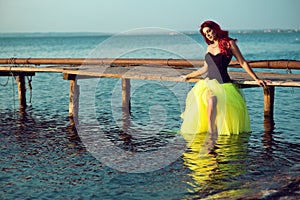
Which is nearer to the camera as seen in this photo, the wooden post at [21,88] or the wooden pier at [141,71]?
the wooden pier at [141,71]

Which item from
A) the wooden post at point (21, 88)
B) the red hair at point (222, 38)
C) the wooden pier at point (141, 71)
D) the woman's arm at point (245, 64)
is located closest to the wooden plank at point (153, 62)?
the wooden pier at point (141, 71)

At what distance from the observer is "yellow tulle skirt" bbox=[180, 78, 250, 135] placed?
10789 millimetres

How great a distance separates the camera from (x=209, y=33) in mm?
10516

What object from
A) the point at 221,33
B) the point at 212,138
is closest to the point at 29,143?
the point at 212,138

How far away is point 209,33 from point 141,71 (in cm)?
380

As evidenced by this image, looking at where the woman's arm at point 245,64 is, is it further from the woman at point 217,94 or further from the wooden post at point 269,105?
the wooden post at point 269,105

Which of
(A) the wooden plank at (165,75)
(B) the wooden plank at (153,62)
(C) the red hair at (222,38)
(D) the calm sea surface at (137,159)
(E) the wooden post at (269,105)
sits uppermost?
(C) the red hair at (222,38)

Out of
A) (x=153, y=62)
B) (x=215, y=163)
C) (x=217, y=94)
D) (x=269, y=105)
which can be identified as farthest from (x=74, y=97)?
(x=215, y=163)

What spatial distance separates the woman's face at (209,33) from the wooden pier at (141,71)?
1.21 m

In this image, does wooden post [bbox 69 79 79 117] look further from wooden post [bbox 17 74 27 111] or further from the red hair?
Result: the red hair

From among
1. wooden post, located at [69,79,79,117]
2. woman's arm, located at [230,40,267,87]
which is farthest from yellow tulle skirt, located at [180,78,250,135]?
wooden post, located at [69,79,79,117]

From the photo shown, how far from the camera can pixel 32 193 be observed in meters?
7.95

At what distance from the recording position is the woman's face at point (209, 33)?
1044cm

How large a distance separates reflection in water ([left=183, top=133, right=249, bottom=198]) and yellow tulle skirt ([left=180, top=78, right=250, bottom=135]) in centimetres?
26
